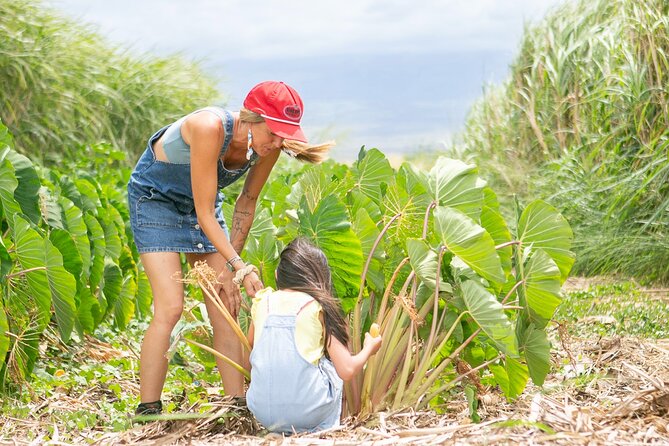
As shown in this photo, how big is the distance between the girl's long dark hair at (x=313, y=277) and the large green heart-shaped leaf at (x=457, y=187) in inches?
23.0

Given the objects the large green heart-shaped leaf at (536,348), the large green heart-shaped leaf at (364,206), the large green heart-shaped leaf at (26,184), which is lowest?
the large green heart-shaped leaf at (536,348)

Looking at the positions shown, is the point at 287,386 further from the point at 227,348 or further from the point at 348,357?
the point at 227,348

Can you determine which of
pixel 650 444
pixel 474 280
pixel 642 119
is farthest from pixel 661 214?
pixel 650 444

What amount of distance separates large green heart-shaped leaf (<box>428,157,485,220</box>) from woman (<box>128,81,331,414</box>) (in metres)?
0.42

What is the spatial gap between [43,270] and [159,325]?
1.88 ft

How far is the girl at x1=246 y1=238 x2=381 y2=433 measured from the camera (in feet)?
8.89

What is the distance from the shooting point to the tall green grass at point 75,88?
878 cm

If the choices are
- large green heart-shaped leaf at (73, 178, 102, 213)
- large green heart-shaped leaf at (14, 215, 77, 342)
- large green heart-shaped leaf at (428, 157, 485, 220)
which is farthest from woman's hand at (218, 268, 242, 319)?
large green heart-shaped leaf at (73, 178, 102, 213)

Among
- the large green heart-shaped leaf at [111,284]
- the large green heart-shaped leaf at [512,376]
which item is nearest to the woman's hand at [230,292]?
the large green heart-shaped leaf at [512,376]

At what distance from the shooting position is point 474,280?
9.66 feet

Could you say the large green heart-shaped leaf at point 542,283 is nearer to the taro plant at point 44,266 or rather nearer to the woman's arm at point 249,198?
the woman's arm at point 249,198

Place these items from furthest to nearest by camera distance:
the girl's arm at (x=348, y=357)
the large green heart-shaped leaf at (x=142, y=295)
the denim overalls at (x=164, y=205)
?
the large green heart-shaped leaf at (x=142, y=295) → the denim overalls at (x=164, y=205) → the girl's arm at (x=348, y=357)

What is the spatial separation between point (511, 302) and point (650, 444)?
3.28 ft

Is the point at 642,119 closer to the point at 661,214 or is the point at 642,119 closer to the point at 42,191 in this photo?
the point at 661,214
